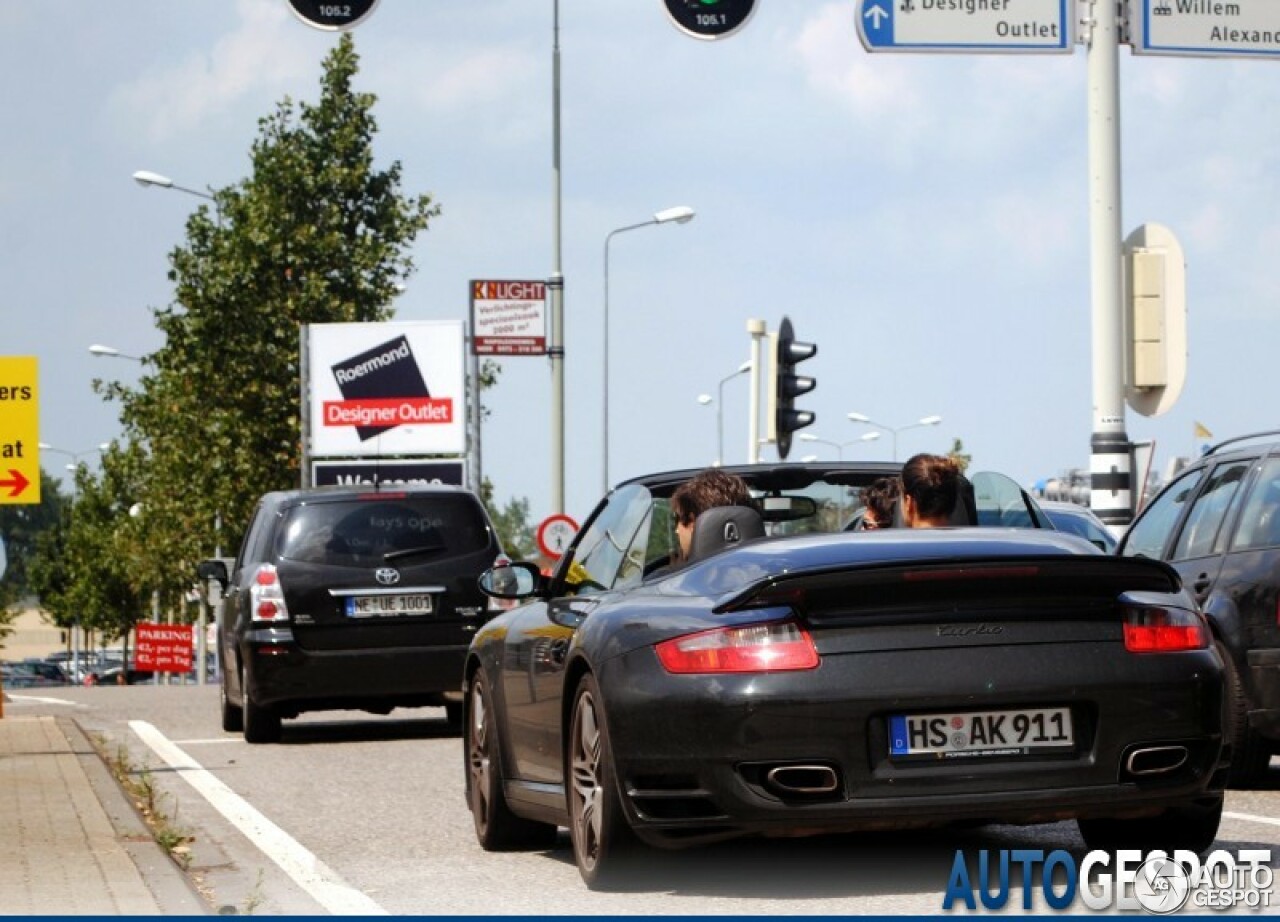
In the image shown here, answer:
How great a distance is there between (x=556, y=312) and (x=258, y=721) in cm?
2159

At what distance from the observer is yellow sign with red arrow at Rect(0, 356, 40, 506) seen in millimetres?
18312

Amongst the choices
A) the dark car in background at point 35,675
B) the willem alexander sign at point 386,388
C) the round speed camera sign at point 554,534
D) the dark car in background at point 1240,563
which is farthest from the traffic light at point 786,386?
the dark car in background at point 35,675

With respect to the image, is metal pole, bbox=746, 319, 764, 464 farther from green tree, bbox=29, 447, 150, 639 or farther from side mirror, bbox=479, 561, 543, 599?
green tree, bbox=29, 447, 150, 639

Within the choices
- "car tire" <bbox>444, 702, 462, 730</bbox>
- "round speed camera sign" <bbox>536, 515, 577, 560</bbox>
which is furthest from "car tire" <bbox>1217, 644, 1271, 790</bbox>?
"round speed camera sign" <bbox>536, 515, 577, 560</bbox>

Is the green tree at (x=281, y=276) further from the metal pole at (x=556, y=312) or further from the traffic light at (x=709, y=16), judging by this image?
the traffic light at (x=709, y=16)

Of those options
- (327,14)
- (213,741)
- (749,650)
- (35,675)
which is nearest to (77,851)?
(749,650)

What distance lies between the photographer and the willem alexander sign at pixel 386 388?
136ft

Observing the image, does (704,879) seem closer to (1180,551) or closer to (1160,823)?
(1160,823)

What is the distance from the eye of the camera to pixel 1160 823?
340 inches

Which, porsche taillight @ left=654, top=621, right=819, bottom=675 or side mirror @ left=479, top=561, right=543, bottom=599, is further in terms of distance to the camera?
side mirror @ left=479, top=561, right=543, bottom=599

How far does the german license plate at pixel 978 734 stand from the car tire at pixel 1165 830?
58 cm

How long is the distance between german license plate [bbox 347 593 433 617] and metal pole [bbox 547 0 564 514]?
68.3 ft

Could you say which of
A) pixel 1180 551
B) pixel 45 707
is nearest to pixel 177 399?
pixel 45 707
